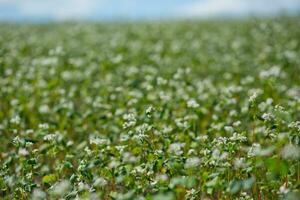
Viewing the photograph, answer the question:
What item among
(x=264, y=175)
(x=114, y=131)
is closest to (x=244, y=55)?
(x=114, y=131)

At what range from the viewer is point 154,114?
655 centimetres

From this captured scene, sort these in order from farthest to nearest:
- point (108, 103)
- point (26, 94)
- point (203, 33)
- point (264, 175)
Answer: point (203, 33)
point (26, 94)
point (108, 103)
point (264, 175)

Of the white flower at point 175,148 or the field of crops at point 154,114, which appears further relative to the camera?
the white flower at point 175,148

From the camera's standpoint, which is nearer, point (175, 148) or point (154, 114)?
point (175, 148)

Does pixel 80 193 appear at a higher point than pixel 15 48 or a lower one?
lower

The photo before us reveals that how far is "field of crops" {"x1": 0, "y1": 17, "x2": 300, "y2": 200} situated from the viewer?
4570 millimetres

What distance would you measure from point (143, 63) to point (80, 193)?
6988 mm

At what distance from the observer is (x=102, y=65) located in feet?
33.7

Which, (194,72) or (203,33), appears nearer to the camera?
(194,72)

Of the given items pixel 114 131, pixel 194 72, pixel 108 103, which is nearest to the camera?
pixel 114 131

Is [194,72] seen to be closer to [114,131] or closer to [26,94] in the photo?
[26,94]

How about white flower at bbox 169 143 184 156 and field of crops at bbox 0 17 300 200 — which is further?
white flower at bbox 169 143 184 156

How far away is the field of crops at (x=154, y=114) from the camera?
4570mm

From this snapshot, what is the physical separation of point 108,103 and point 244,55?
5607 mm
